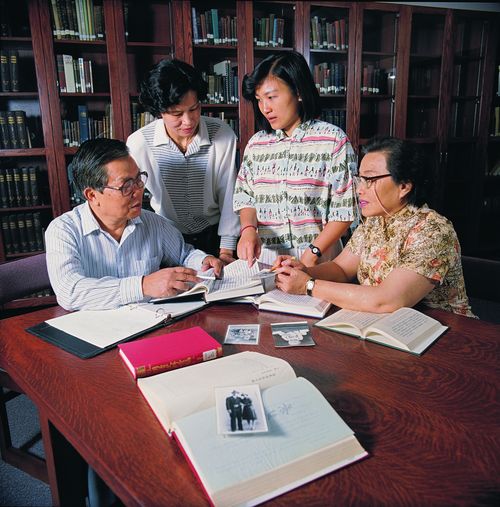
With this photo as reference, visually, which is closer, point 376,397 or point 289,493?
point 289,493

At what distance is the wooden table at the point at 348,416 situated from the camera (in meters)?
0.72

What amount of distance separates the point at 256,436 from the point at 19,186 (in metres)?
3.20

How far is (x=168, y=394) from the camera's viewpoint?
2.94 ft

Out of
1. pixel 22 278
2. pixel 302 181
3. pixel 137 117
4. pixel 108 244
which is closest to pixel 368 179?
pixel 302 181

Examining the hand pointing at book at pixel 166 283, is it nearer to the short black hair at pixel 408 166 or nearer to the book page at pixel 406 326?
the book page at pixel 406 326

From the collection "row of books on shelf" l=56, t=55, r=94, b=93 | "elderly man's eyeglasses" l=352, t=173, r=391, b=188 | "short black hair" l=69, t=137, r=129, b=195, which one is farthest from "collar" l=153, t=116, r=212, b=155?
"row of books on shelf" l=56, t=55, r=94, b=93

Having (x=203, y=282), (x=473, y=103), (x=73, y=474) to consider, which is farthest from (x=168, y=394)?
(x=473, y=103)

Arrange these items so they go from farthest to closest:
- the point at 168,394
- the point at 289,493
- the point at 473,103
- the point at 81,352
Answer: the point at 473,103, the point at 81,352, the point at 168,394, the point at 289,493

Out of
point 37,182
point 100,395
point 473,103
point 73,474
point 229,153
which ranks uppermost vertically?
point 473,103

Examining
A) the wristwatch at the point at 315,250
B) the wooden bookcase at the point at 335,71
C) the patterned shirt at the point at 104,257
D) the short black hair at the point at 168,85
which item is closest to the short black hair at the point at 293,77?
the short black hair at the point at 168,85

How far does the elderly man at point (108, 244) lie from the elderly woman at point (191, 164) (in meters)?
0.28

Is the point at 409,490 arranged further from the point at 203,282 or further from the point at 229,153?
the point at 229,153

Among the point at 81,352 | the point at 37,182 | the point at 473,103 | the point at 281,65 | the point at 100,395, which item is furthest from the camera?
the point at 473,103

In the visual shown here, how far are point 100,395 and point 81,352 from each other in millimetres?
232
